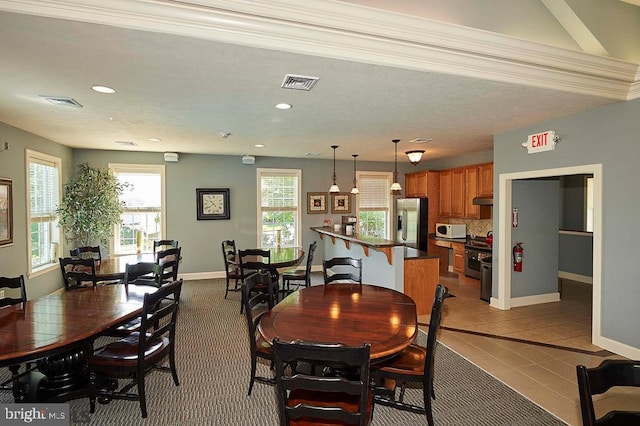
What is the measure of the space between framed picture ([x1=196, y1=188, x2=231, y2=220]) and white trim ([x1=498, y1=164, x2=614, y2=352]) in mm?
5037

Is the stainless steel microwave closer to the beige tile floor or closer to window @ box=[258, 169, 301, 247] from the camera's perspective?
the beige tile floor

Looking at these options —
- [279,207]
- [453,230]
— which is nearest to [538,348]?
[453,230]

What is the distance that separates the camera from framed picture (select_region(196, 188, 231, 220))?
6.88m

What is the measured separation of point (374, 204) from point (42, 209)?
20.6ft

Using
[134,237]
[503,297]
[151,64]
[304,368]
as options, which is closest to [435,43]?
[151,64]

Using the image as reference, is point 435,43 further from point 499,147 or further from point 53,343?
point 53,343

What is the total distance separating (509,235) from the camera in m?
4.85

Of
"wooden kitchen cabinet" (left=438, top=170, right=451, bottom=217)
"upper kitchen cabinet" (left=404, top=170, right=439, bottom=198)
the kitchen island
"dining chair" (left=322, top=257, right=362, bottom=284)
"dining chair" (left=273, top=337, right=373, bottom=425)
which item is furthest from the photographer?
"upper kitchen cabinet" (left=404, top=170, right=439, bottom=198)

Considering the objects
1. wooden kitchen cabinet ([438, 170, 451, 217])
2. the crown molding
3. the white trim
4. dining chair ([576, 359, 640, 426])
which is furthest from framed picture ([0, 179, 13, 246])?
wooden kitchen cabinet ([438, 170, 451, 217])

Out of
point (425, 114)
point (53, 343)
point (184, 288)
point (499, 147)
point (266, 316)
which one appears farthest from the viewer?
point (184, 288)

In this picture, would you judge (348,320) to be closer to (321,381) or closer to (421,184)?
(321,381)

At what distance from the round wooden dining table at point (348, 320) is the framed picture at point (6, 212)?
155 inches

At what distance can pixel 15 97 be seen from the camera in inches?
129

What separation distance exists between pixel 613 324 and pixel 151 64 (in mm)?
5000
